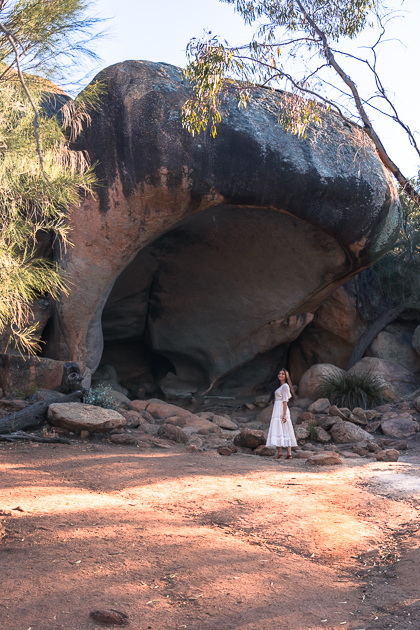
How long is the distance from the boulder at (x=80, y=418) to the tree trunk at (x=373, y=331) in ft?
24.7

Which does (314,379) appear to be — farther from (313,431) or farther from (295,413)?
(313,431)

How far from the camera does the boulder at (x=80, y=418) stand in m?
7.58

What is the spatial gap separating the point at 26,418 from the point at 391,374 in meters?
8.40

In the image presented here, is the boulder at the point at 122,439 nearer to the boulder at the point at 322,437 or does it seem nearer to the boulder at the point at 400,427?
the boulder at the point at 322,437

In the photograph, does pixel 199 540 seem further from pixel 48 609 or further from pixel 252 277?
pixel 252 277

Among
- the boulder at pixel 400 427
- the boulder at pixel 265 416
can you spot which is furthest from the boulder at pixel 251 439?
the boulder at pixel 265 416

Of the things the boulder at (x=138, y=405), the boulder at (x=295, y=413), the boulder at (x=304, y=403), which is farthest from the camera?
the boulder at (x=304, y=403)

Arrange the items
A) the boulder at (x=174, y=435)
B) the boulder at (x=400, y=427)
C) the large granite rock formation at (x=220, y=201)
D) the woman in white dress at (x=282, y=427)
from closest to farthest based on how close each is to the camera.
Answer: the woman in white dress at (x=282, y=427) → the boulder at (x=174, y=435) → the large granite rock formation at (x=220, y=201) → the boulder at (x=400, y=427)

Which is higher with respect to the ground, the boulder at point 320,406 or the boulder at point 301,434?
the boulder at point 320,406

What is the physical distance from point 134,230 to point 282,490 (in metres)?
5.77

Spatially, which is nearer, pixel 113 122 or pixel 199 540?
pixel 199 540

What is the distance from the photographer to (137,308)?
13.5m

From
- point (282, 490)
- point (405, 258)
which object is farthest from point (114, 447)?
point (405, 258)

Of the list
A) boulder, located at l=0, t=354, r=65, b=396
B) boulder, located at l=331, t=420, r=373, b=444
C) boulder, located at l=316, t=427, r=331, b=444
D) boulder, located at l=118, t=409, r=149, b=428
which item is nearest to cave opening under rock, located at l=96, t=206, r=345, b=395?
boulder, located at l=0, t=354, r=65, b=396
